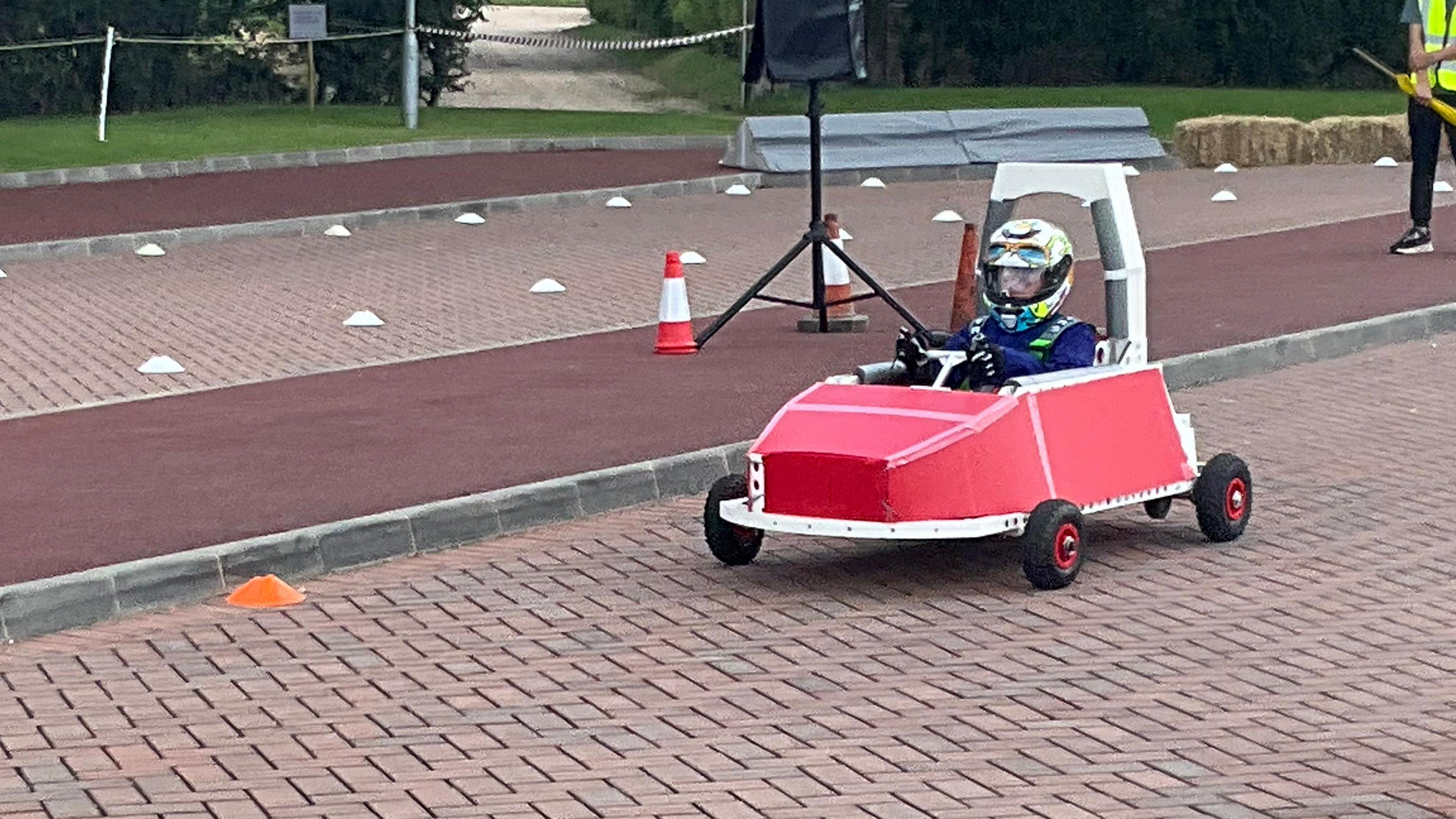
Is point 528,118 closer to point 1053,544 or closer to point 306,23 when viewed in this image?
point 306,23

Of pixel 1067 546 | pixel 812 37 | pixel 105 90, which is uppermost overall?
pixel 812 37

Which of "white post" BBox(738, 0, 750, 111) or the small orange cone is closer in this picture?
the small orange cone

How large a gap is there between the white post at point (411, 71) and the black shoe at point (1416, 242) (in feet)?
46.2

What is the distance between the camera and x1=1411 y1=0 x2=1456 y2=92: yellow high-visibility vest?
1736 centimetres

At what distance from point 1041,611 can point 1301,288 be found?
26.6 ft

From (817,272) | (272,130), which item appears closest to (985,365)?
(817,272)

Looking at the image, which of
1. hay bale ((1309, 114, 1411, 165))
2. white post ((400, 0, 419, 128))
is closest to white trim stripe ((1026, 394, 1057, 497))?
hay bale ((1309, 114, 1411, 165))

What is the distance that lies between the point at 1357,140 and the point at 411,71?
10.1 m

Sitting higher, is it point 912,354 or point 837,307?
point 912,354

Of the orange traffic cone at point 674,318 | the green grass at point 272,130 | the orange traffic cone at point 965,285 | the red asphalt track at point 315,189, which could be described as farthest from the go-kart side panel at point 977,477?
the green grass at point 272,130

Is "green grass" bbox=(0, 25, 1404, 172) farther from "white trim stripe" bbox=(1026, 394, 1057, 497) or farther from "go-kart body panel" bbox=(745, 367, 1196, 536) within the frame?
"white trim stripe" bbox=(1026, 394, 1057, 497)

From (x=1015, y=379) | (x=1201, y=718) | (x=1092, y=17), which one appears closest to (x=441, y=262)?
(x=1015, y=379)

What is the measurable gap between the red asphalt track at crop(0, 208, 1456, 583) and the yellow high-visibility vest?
1.94m

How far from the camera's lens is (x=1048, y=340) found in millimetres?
9086
